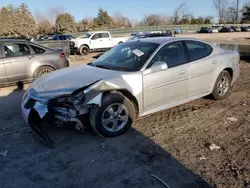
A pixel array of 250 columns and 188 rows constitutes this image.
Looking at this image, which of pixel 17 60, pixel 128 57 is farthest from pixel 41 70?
pixel 128 57

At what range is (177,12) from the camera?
8400cm

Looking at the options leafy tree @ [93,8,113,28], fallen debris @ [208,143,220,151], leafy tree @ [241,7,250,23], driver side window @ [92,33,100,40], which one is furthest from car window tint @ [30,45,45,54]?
leafy tree @ [241,7,250,23]

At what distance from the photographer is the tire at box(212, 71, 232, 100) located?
5441 millimetres

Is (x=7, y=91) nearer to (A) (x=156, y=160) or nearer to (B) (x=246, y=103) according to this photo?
(A) (x=156, y=160)

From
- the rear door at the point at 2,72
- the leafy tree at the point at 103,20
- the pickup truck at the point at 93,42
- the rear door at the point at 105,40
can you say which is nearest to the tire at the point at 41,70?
the rear door at the point at 2,72

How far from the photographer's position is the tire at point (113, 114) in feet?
12.2

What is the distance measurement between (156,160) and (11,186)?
1858 mm

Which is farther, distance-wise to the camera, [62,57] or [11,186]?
[62,57]

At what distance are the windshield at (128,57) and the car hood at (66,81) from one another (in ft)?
0.84

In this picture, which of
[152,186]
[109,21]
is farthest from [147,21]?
[152,186]

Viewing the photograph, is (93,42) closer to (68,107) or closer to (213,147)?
(68,107)

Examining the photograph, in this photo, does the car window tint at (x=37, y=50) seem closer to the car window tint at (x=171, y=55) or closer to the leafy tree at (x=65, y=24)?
the car window tint at (x=171, y=55)

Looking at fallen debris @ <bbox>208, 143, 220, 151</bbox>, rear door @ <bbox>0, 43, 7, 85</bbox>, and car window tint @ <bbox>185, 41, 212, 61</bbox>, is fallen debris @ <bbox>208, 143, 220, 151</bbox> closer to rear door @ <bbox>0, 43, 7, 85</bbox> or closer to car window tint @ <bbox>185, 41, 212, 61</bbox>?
car window tint @ <bbox>185, 41, 212, 61</bbox>

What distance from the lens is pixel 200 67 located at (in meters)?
4.93
